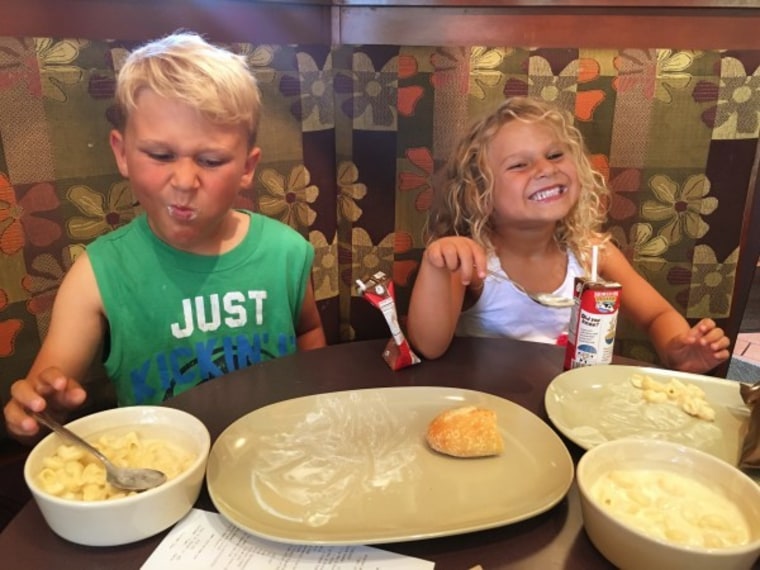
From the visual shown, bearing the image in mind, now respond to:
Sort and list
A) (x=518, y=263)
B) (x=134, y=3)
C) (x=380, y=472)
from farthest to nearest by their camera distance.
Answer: (x=518, y=263) < (x=134, y=3) < (x=380, y=472)

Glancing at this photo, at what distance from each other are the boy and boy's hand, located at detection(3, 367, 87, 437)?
107 mm

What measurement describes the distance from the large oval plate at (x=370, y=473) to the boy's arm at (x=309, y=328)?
1.57 ft

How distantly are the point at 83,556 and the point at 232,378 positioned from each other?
0.41 meters

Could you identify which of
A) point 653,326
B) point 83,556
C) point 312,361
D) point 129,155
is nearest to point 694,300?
point 653,326

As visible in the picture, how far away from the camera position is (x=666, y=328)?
150cm

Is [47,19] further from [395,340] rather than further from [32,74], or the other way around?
[395,340]

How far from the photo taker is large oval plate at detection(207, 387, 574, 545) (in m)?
0.75

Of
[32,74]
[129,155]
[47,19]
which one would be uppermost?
[47,19]

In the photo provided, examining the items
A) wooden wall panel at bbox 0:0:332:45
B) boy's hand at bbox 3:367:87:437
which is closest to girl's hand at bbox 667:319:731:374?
boy's hand at bbox 3:367:87:437

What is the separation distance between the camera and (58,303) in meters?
1.19

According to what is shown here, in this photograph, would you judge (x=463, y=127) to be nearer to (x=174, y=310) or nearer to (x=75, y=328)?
(x=174, y=310)

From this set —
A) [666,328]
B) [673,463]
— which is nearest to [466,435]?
[673,463]

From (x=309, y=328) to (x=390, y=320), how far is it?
39 centimetres

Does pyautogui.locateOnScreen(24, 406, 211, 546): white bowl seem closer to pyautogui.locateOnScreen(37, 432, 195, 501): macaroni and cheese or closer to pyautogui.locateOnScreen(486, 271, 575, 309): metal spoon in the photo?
pyautogui.locateOnScreen(37, 432, 195, 501): macaroni and cheese
